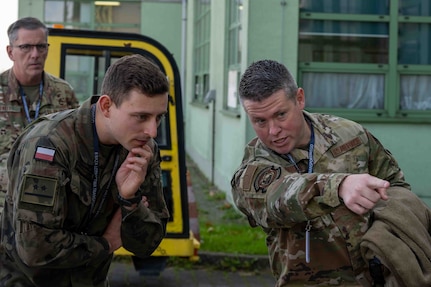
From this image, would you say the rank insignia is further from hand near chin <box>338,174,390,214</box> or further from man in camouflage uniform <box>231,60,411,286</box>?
hand near chin <box>338,174,390,214</box>

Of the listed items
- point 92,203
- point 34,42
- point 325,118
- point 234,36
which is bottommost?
point 92,203

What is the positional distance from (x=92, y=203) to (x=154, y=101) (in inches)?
20.6

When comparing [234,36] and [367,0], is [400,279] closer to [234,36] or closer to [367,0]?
[367,0]

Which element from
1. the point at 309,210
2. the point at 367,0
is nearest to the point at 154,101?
the point at 309,210

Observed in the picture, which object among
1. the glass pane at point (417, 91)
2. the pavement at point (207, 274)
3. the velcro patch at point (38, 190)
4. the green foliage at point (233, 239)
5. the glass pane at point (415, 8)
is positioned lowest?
the pavement at point (207, 274)

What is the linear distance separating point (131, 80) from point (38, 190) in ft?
1.84

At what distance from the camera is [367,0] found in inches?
380

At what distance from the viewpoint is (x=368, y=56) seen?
31.9 feet

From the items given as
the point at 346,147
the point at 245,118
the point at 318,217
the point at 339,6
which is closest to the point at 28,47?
the point at 346,147

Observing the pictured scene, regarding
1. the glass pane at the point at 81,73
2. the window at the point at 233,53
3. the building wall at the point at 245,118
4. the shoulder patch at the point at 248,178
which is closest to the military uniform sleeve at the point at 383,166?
the shoulder patch at the point at 248,178

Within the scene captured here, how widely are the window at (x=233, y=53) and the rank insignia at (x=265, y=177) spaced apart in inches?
300

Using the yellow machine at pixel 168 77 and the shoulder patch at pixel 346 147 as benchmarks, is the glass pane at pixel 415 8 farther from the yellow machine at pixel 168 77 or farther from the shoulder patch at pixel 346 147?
the shoulder patch at pixel 346 147

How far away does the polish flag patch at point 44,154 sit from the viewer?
129 inches

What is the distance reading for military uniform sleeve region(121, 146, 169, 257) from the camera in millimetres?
3486
